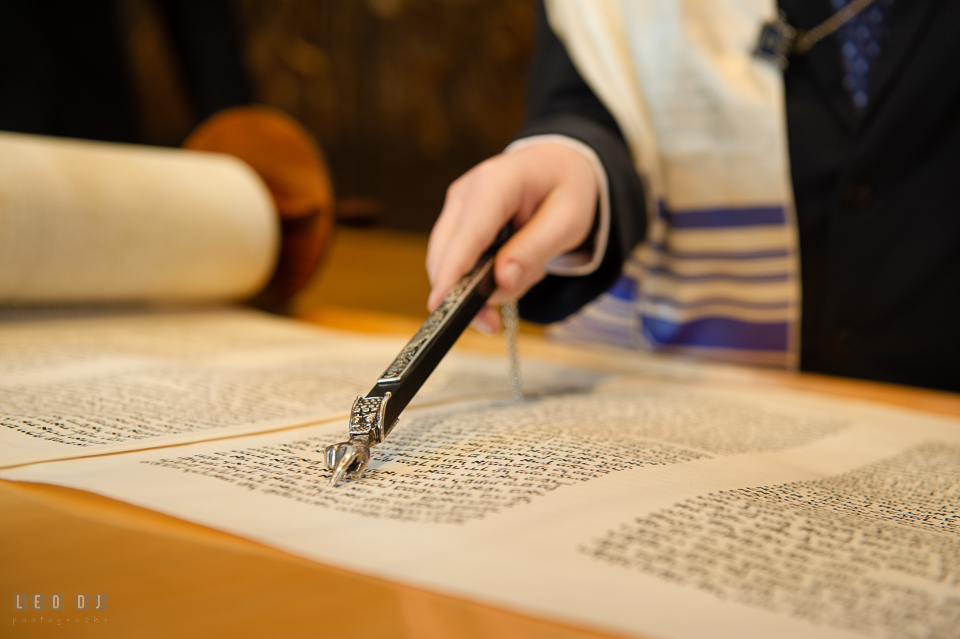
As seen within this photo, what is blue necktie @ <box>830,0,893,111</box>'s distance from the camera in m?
0.61

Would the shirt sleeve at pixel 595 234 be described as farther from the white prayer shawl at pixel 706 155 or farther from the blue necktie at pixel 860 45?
the blue necktie at pixel 860 45

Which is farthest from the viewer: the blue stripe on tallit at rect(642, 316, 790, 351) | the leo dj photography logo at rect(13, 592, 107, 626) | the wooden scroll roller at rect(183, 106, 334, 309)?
the wooden scroll roller at rect(183, 106, 334, 309)

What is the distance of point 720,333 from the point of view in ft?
2.31

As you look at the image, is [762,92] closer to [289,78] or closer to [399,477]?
[399,477]

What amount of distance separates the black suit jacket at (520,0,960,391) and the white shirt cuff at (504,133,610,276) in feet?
0.04

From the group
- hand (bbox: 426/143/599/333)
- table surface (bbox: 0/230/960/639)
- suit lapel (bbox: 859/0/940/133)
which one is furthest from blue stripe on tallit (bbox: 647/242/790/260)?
table surface (bbox: 0/230/960/639)

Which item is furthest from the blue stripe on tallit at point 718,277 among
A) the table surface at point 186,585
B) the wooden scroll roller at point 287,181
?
the table surface at point 186,585

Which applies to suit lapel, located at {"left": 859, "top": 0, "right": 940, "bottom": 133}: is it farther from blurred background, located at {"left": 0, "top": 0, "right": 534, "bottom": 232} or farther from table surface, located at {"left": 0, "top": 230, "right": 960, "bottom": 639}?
blurred background, located at {"left": 0, "top": 0, "right": 534, "bottom": 232}

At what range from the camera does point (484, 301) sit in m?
0.40

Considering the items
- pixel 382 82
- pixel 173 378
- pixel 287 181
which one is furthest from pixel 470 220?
pixel 382 82

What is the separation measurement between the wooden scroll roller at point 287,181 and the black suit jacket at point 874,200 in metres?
0.27

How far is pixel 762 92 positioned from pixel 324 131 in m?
2.74

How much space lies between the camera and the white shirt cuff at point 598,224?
52 centimetres

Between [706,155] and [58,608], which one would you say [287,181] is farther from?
[58,608]
